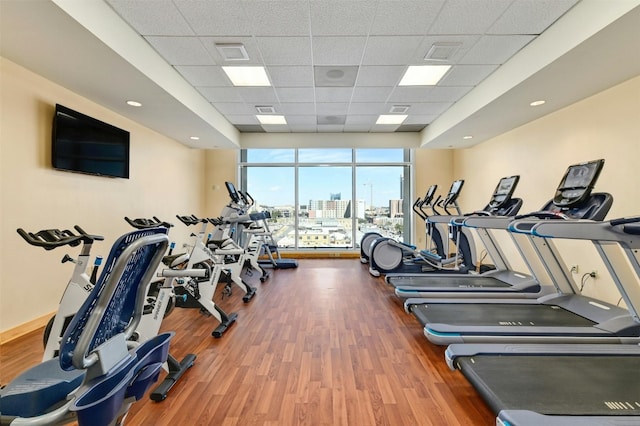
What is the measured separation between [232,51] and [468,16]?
237 cm

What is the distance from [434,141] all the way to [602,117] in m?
2.87

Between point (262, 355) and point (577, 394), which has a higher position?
point (577, 394)

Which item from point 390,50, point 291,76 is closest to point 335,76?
point 291,76

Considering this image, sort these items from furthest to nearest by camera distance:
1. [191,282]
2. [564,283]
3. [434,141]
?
1. [434,141]
2. [564,283]
3. [191,282]

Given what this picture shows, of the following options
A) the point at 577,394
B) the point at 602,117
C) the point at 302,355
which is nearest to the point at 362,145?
the point at 602,117

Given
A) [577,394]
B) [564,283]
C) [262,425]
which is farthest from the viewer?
[564,283]

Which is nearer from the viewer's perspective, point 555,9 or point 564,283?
point 555,9

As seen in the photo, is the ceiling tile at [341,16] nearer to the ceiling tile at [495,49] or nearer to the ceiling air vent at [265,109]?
the ceiling tile at [495,49]

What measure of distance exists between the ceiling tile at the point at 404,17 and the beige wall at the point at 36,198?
11.3 ft

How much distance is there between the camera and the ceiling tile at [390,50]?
3107 mm

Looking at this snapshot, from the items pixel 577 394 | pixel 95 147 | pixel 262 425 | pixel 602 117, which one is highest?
pixel 602 117

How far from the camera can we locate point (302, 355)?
2.49m

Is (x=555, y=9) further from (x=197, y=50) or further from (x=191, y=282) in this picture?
(x=191, y=282)

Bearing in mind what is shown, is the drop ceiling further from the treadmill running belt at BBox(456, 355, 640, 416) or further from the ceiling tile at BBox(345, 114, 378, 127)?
the treadmill running belt at BBox(456, 355, 640, 416)
